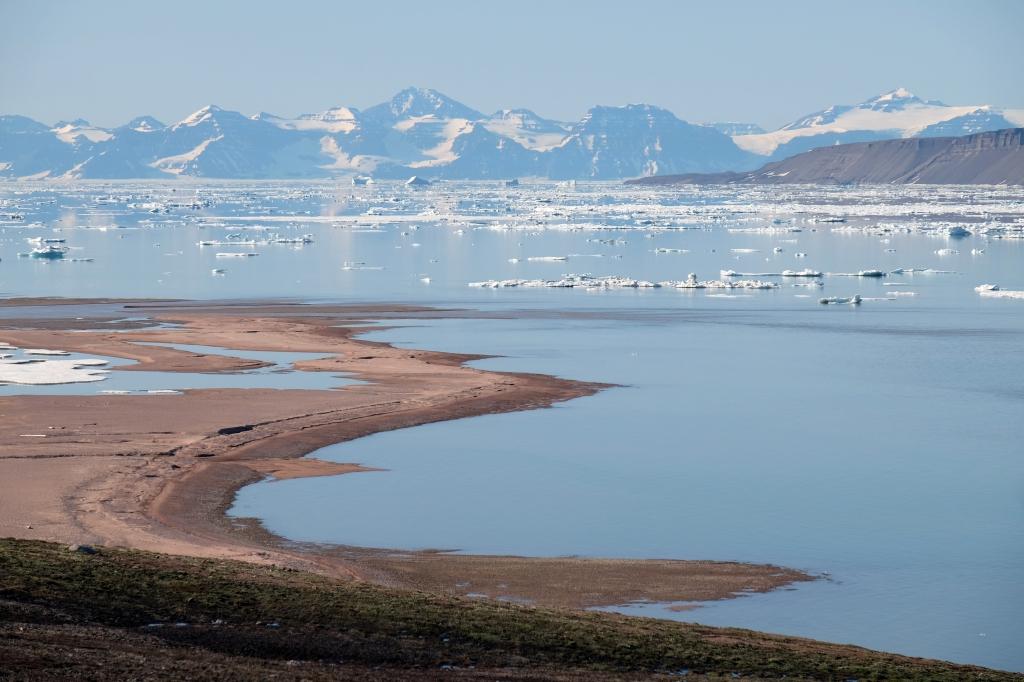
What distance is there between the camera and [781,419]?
2695 cm

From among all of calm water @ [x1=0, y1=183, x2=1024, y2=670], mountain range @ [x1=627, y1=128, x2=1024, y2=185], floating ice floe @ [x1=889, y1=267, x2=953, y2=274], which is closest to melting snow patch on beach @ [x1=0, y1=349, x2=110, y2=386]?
calm water @ [x1=0, y1=183, x2=1024, y2=670]

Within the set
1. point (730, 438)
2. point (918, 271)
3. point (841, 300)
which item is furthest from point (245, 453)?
point (918, 271)

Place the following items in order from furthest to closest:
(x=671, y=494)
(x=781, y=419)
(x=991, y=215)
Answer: (x=991, y=215) < (x=781, y=419) < (x=671, y=494)

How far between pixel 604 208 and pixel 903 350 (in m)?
97.0

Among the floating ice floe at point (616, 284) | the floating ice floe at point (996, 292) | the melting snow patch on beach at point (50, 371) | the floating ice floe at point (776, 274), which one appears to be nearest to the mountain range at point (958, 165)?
the floating ice floe at point (776, 274)

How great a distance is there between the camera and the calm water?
54.3 ft

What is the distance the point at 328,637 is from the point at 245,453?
11006 mm

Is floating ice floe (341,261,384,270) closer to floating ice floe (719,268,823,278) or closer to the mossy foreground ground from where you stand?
floating ice floe (719,268,823,278)

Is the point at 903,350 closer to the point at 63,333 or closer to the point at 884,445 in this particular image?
the point at 884,445

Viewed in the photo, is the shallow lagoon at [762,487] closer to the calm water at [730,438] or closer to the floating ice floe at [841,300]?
the calm water at [730,438]

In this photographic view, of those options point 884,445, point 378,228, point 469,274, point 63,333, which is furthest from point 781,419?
point 378,228

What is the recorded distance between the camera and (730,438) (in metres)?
24.9

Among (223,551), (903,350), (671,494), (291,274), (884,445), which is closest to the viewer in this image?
(223,551)

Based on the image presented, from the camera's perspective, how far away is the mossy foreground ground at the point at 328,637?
10938mm
